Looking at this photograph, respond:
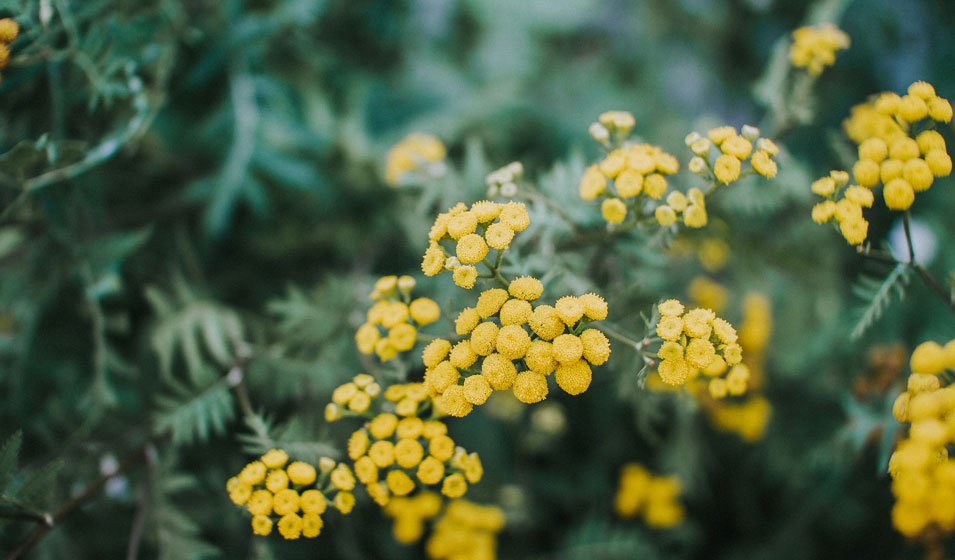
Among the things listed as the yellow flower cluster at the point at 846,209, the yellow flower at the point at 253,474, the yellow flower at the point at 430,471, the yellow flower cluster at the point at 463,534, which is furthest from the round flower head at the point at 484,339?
the yellow flower cluster at the point at 463,534

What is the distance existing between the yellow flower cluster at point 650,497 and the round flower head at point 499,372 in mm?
1125

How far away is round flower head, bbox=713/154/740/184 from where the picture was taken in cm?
90

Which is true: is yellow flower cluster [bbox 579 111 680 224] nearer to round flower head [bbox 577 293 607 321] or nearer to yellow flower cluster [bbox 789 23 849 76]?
round flower head [bbox 577 293 607 321]

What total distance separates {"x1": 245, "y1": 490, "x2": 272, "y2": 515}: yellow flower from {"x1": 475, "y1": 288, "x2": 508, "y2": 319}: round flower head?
47 centimetres

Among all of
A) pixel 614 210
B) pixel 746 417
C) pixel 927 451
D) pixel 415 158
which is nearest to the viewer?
pixel 927 451

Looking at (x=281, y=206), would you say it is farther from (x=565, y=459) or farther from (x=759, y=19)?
(x=759, y=19)

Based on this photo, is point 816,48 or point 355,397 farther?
point 816,48

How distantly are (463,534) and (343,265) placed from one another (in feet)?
3.38

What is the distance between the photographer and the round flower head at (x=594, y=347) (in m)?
0.82

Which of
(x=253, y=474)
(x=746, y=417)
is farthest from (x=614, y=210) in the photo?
(x=746, y=417)

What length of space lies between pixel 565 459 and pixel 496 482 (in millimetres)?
340

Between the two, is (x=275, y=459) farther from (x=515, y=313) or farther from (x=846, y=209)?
(x=846, y=209)

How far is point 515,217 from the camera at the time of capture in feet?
2.90

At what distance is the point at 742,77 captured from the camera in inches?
100
